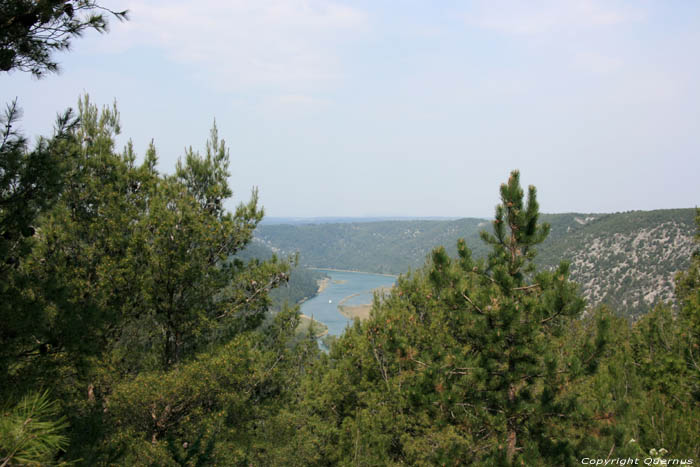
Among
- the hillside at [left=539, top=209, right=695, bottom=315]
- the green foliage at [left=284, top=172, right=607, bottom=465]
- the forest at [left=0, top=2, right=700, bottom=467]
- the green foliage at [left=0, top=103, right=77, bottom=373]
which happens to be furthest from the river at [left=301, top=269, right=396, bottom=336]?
the green foliage at [left=0, top=103, right=77, bottom=373]

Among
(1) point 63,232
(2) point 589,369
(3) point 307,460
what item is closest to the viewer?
(2) point 589,369

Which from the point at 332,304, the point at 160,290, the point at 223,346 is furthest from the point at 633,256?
the point at 160,290

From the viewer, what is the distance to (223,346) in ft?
32.2

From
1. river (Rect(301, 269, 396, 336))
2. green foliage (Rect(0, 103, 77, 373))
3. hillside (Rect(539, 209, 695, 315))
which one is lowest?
river (Rect(301, 269, 396, 336))

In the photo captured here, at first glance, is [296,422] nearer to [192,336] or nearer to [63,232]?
[192,336]

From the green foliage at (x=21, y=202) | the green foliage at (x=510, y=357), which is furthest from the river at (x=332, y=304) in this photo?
the green foliage at (x=21, y=202)

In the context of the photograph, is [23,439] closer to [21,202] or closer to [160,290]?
[21,202]

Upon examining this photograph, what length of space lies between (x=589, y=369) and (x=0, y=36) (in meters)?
8.85

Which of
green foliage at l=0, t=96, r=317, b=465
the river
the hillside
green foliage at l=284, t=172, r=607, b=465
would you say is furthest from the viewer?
the river

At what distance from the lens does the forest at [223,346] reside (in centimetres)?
445

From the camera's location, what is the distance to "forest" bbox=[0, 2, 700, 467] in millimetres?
4453

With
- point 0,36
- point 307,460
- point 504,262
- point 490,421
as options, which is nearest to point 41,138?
point 0,36

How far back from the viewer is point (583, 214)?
578 feet

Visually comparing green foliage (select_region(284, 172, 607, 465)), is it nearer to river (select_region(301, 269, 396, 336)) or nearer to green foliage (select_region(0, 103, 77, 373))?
green foliage (select_region(0, 103, 77, 373))
